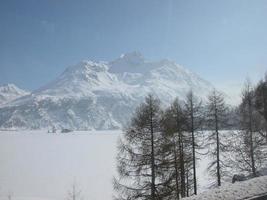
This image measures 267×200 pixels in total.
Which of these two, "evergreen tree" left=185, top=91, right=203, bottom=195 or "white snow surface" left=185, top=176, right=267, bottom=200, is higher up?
"evergreen tree" left=185, top=91, right=203, bottom=195

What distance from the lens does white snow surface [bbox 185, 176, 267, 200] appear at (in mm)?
12741

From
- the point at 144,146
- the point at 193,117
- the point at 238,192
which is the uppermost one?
the point at 193,117

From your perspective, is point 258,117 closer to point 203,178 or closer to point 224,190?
point 224,190

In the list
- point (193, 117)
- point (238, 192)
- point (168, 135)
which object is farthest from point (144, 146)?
point (238, 192)

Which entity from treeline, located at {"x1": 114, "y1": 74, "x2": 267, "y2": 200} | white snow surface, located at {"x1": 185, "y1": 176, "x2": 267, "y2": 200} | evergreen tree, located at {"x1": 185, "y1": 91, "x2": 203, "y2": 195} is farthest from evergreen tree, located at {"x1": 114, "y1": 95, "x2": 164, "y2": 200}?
white snow surface, located at {"x1": 185, "y1": 176, "x2": 267, "y2": 200}

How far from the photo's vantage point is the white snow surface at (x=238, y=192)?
502 inches

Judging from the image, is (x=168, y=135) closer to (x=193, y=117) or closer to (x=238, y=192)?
(x=193, y=117)

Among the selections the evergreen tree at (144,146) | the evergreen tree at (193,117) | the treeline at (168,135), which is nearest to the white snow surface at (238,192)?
the treeline at (168,135)

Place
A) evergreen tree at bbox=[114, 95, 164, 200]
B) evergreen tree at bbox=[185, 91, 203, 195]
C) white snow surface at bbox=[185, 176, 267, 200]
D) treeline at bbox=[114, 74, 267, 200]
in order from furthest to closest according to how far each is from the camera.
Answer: evergreen tree at bbox=[185, 91, 203, 195]
treeline at bbox=[114, 74, 267, 200]
evergreen tree at bbox=[114, 95, 164, 200]
white snow surface at bbox=[185, 176, 267, 200]

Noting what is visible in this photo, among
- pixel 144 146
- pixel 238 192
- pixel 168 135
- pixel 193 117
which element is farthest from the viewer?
pixel 193 117

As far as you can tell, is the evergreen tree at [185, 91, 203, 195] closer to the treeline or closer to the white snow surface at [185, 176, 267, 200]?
the treeline

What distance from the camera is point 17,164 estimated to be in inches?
2995

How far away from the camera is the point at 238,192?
13422mm

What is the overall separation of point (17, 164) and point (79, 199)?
40413mm
